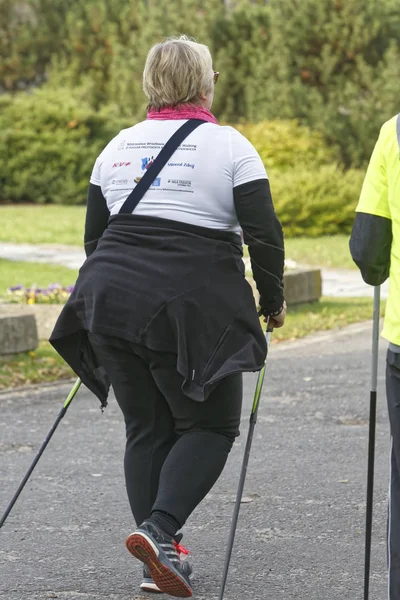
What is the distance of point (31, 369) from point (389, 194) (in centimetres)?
581

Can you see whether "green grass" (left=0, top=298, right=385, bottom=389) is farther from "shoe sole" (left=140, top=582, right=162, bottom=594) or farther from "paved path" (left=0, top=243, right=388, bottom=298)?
"shoe sole" (left=140, top=582, right=162, bottom=594)

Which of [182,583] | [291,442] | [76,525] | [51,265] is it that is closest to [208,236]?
[182,583]

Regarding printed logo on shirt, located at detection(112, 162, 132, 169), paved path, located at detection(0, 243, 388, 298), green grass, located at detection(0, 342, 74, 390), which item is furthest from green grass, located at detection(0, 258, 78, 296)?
printed logo on shirt, located at detection(112, 162, 132, 169)

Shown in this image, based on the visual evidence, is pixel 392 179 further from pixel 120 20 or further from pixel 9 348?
pixel 120 20

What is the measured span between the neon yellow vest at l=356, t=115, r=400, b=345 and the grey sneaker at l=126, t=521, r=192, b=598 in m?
1.02

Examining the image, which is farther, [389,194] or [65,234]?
[65,234]

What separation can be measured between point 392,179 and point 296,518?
2.28 m

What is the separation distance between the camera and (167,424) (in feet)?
13.6

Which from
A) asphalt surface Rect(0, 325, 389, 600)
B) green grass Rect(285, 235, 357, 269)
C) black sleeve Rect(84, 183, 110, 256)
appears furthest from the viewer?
green grass Rect(285, 235, 357, 269)

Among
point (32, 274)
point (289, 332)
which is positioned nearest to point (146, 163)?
point (289, 332)

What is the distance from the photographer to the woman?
386 centimetres

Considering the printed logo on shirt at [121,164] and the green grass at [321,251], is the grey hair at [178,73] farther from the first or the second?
the green grass at [321,251]

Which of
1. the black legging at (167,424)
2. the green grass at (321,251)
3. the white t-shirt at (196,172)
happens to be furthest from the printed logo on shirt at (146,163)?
the green grass at (321,251)

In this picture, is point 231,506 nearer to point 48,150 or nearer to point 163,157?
point 163,157
